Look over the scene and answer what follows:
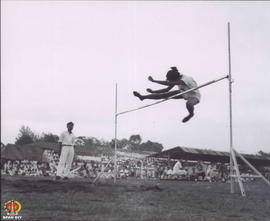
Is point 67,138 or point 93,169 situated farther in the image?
point 93,169

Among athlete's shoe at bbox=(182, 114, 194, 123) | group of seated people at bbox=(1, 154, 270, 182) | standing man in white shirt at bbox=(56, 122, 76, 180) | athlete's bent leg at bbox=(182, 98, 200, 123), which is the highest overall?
athlete's bent leg at bbox=(182, 98, 200, 123)

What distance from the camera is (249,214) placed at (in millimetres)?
4086

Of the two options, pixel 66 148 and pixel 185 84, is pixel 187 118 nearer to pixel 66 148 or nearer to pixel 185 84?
pixel 185 84

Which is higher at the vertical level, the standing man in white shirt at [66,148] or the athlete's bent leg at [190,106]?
the athlete's bent leg at [190,106]

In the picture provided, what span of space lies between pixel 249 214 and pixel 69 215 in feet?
6.27

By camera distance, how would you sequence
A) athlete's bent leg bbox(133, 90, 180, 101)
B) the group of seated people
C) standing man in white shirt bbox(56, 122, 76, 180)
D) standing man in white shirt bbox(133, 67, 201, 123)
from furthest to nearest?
the group of seated people → standing man in white shirt bbox(56, 122, 76, 180) → athlete's bent leg bbox(133, 90, 180, 101) → standing man in white shirt bbox(133, 67, 201, 123)

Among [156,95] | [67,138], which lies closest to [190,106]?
[156,95]

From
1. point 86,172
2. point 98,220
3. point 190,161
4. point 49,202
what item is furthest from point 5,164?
point 98,220

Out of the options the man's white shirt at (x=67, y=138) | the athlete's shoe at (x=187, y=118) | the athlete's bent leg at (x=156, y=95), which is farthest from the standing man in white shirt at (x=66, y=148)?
the athlete's shoe at (x=187, y=118)

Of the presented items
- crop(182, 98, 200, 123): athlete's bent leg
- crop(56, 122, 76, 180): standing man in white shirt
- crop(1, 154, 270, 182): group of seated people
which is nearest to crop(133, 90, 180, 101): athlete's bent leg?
crop(182, 98, 200, 123): athlete's bent leg

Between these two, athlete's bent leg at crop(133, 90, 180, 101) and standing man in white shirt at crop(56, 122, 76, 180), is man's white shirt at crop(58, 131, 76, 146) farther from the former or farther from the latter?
athlete's bent leg at crop(133, 90, 180, 101)

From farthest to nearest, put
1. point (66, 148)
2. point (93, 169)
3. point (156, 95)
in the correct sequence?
point (93, 169), point (66, 148), point (156, 95)

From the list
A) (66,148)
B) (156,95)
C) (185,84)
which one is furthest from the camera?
(66,148)

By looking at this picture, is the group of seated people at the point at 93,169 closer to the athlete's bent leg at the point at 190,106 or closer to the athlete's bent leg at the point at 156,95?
the athlete's bent leg at the point at 156,95
